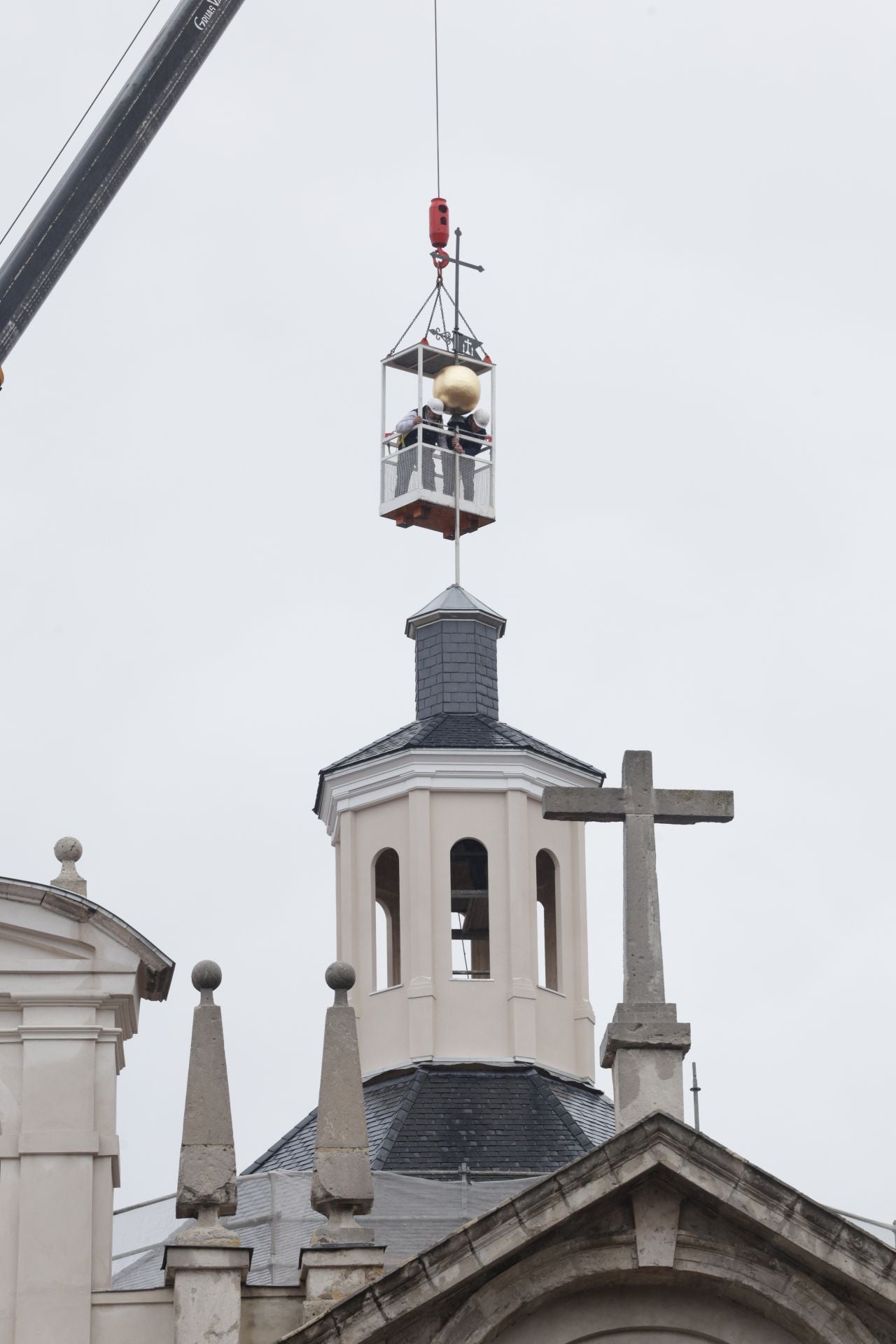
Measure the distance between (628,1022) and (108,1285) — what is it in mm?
5555

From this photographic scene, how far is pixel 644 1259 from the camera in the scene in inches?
1041

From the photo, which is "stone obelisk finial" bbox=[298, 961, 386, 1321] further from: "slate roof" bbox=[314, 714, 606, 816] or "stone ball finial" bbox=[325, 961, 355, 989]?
"slate roof" bbox=[314, 714, 606, 816]

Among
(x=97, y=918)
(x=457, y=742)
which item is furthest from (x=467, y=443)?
(x=97, y=918)

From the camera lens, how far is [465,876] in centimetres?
4431

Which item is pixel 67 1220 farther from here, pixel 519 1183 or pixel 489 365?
pixel 489 365

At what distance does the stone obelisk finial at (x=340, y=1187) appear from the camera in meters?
27.4

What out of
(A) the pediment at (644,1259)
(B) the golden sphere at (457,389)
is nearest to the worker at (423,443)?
(B) the golden sphere at (457,389)

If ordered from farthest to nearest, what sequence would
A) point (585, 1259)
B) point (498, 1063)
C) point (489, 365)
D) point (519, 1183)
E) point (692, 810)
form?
point (489, 365), point (498, 1063), point (519, 1183), point (692, 810), point (585, 1259)

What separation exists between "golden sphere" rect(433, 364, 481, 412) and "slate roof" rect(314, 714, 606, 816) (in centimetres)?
957

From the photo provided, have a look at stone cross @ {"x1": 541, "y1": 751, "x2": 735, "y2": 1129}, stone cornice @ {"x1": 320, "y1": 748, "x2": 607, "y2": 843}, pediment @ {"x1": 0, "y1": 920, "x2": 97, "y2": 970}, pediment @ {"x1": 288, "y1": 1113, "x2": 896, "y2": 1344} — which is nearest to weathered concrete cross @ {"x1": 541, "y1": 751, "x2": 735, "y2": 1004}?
stone cross @ {"x1": 541, "y1": 751, "x2": 735, "y2": 1129}

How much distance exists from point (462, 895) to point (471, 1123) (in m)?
4.20

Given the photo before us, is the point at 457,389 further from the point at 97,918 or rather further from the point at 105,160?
the point at 97,918

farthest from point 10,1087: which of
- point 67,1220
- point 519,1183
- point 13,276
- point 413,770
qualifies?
point 413,770

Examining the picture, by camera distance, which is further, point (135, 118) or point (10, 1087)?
point (135, 118)
